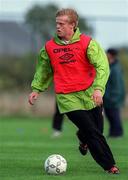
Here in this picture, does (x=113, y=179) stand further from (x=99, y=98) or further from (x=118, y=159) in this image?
(x=118, y=159)

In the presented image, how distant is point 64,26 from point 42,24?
75.5ft

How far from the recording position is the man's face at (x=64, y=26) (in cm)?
964

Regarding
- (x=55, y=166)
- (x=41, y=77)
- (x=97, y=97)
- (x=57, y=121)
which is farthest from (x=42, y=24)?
(x=97, y=97)

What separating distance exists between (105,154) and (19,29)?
23675 mm

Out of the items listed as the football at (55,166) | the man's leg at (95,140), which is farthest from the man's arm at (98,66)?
the football at (55,166)

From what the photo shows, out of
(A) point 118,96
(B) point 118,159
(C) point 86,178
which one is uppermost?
(C) point 86,178

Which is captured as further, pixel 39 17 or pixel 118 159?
pixel 39 17

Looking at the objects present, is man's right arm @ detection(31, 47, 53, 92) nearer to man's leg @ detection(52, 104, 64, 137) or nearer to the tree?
man's leg @ detection(52, 104, 64, 137)

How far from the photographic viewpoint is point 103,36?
32.2m

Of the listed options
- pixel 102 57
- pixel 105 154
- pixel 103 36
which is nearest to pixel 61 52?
pixel 102 57

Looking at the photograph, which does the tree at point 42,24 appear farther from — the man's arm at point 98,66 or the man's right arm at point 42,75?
the man's arm at point 98,66

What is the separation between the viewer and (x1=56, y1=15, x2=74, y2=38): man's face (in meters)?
9.64

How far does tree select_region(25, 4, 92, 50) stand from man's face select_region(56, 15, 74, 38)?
2223 cm

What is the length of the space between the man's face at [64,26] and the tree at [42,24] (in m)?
22.2
